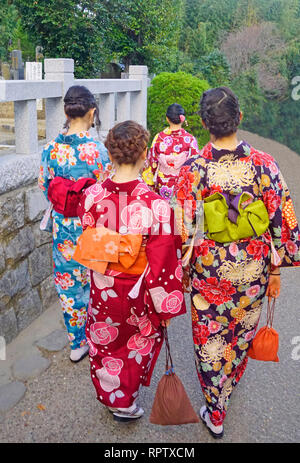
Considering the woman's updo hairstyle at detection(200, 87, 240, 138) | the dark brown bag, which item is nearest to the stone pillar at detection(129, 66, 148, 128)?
the woman's updo hairstyle at detection(200, 87, 240, 138)

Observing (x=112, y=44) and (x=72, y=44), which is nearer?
(x=72, y=44)

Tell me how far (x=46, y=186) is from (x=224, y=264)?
1.42m

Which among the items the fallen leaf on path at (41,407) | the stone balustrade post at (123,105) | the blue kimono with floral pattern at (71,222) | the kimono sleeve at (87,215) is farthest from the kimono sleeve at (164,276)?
the stone balustrade post at (123,105)

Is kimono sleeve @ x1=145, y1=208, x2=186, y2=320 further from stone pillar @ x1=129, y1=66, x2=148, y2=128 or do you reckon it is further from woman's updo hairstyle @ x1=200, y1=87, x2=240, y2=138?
stone pillar @ x1=129, y1=66, x2=148, y2=128

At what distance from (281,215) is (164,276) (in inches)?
27.7

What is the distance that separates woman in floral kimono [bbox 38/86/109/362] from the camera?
2.95 meters

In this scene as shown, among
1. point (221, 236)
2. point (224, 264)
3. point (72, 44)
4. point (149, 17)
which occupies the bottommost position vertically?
point (224, 264)

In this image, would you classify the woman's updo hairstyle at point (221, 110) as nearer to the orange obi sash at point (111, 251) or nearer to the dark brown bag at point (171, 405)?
the orange obi sash at point (111, 251)

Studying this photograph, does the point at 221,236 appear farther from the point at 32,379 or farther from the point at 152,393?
the point at 32,379

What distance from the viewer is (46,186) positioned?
311 centimetres

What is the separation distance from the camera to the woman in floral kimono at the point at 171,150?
17.7 ft
